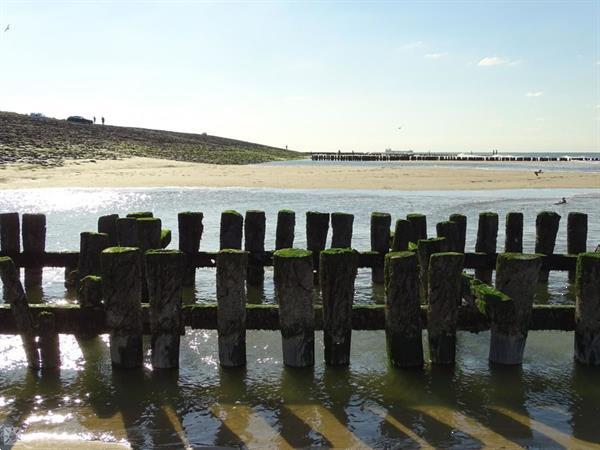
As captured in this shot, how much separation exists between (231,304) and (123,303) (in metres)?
1.15

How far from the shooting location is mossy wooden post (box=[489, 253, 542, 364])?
658 centimetres

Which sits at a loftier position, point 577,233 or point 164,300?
point 577,233

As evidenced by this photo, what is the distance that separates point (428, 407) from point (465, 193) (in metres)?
27.5

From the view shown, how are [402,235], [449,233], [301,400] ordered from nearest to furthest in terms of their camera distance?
[301,400], [449,233], [402,235]

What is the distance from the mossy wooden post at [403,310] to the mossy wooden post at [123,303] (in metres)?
2.74

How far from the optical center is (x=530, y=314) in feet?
22.1

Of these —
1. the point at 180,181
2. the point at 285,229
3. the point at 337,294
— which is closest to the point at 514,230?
the point at 285,229

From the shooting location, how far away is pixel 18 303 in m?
6.54

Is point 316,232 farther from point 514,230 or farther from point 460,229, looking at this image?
point 514,230

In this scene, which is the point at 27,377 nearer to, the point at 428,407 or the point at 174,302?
the point at 174,302

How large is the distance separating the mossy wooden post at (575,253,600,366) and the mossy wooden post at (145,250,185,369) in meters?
4.42

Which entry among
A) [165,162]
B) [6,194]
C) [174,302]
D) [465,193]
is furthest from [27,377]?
[165,162]

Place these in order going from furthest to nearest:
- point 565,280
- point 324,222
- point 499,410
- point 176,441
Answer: point 565,280 → point 324,222 → point 499,410 → point 176,441

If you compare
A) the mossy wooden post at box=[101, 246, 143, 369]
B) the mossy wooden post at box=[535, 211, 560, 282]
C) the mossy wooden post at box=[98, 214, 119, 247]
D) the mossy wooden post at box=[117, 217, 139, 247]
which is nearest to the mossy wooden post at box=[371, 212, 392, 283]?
the mossy wooden post at box=[535, 211, 560, 282]
